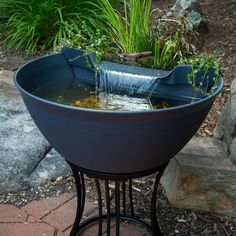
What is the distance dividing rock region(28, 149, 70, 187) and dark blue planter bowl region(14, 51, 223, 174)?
90cm

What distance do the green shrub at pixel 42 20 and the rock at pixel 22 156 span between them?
1215mm

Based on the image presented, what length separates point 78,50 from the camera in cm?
191

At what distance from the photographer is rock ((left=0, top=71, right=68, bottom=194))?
256 cm

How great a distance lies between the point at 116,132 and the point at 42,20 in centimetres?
285

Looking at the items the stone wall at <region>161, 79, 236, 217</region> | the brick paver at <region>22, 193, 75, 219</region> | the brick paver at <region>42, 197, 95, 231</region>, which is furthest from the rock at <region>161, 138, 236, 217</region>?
the brick paver at <region>22, 193, 75, 219</region>

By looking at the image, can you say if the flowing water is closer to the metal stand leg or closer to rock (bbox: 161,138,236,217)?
the metal stand leg

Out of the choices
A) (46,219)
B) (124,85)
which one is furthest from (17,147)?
(124,85)

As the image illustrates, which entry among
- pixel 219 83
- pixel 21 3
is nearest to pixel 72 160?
pixel 219 83

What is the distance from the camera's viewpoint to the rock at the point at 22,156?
2.56 m

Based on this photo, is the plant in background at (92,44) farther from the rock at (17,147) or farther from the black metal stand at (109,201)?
the rock at (17,147)

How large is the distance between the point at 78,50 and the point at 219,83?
0.54 meters

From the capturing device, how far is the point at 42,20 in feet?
13.7

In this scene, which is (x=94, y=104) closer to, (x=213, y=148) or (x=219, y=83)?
(x=219, y=83)

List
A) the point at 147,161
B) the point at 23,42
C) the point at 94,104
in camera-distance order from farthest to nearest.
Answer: the point at 23,42 < the point at 94,104 < the point at 147,161
